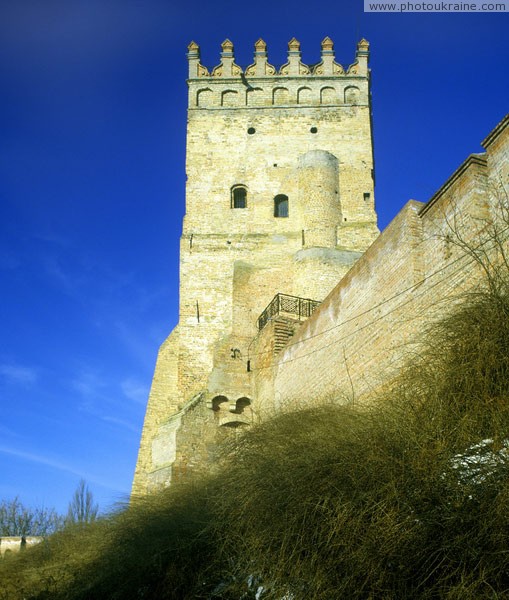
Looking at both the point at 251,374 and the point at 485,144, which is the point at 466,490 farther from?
the point at 251,374

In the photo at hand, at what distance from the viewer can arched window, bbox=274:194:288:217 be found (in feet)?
81.8

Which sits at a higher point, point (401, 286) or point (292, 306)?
point (292, 306)

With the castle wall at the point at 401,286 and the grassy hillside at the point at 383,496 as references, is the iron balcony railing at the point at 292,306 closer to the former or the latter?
the castle wall at the point at 401,286

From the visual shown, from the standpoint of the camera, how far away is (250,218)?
24594mm

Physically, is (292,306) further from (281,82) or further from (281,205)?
(281,82)

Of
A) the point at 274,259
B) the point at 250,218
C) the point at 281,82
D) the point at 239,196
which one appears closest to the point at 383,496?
the point at 274,259

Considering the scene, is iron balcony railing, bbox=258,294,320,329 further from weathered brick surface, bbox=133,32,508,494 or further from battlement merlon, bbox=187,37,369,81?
battlement merlon, bbox=187,37,369,81

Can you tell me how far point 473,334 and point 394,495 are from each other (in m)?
1.82

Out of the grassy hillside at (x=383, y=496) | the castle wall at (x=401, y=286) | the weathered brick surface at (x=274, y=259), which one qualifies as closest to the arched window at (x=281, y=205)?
the weathered brick surface at (x=274, y=259)

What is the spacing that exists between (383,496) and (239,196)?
784 inches

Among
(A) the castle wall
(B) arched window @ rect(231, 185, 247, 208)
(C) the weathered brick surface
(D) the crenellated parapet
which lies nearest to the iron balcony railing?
(C) the weathered brick surface

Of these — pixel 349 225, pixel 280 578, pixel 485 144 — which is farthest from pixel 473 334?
pixel 349 225

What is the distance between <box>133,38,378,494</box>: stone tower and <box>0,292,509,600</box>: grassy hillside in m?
10.4

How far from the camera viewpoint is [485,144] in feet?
32.7
